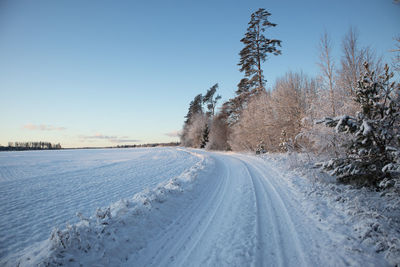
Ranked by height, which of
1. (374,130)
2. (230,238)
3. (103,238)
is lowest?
(230,238)

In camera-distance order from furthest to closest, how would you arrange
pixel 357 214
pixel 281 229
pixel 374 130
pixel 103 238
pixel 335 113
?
pixel 335 113 < pixel 374 130 < pixel 357 214 < pixel 281 229 < pixel 103 238

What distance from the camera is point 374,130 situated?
15.1 ft

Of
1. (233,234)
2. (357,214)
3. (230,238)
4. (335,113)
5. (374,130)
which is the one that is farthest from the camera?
(335,113)

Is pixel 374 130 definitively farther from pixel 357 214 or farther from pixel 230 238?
pixel 230 238

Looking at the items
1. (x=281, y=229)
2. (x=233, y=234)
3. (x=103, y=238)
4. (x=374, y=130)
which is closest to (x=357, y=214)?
(x=281, y=229)

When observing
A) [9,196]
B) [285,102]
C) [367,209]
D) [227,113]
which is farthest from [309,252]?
[227,113]

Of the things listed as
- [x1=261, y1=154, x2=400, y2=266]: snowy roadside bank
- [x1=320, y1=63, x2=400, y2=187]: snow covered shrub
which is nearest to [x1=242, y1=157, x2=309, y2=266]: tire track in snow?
[x1=261, y1=154, x2=400, y2=266]: snowy roadside bank

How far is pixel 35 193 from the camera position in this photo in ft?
28.0

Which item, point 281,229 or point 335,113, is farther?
point 335,113

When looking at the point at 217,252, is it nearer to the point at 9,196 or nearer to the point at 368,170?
the point at 368,170

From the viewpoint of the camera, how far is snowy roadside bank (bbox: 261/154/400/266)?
9.36 feet

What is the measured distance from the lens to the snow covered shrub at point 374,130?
454 centimetres

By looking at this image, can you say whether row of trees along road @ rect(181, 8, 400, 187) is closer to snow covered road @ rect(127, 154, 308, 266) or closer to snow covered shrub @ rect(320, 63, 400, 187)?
snow covered shrub @ rect(320, 63, 400, 187)

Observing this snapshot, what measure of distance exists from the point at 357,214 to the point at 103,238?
Result: 222 inches
